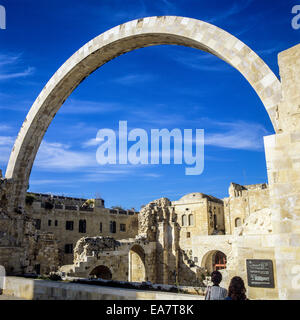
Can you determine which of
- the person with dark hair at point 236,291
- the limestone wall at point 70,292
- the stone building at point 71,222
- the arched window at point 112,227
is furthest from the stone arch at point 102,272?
the person with dark hair at point 236,291

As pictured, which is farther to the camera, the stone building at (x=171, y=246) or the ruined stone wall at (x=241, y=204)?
the ruined stone wall at (x=241, y=204)

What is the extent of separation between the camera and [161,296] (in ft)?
15.9

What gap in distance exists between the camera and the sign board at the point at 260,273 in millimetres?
4020

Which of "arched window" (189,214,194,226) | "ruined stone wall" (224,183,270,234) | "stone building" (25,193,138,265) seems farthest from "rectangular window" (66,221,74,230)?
"ruined stone wall" (224,183,270,234)

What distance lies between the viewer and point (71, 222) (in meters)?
32.8

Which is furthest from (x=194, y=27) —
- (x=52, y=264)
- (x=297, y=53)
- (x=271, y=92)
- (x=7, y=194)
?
(x=52, y=264)

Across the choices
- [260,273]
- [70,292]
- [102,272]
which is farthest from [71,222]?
[260,273]

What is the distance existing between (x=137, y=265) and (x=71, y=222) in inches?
383

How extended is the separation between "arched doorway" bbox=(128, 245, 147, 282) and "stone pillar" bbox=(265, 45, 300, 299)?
2362 centimetres

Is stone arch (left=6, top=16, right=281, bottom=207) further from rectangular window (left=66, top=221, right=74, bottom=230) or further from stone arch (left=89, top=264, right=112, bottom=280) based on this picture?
rectangular window (left=66, top=221, right=74, bottom=230)

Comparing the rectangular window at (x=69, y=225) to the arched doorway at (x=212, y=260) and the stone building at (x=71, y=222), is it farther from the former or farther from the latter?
the arched doorway at (x=212, y=260)

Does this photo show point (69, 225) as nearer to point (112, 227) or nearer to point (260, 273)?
point (112, 227)

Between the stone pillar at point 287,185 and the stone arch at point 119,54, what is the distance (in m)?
0.67

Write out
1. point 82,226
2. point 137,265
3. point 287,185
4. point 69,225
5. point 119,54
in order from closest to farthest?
point 287,185 < point 119,54 < point 137,265 < point 69,225 < point 82,226
